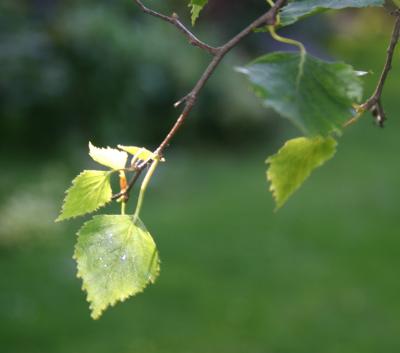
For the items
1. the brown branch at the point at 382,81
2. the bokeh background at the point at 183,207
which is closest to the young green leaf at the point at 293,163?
the brown branch at the point at 382,81

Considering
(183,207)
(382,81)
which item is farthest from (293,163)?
(183,207)

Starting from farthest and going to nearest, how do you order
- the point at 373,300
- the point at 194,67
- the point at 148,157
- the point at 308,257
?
the point at 194,67, the point at 308,257, the point at 373,300, the point at 148,157

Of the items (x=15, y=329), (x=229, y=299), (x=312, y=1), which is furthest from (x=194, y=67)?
(x=312, y=1)

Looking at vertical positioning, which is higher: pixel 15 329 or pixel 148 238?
pixel 148 238

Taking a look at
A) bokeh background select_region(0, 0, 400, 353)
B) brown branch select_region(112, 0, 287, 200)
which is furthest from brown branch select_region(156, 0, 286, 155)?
bokeh background select_region(0, 0, 400, 353)

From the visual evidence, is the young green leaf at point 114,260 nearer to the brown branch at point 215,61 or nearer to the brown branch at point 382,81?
the brown branch at point 215,61

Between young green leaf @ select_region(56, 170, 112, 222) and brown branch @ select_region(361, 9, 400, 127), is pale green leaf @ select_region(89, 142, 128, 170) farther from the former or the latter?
brown branch @ select_region(361, 9, 400, 127)

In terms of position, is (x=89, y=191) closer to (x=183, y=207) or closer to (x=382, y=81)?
(x=382, y=81)

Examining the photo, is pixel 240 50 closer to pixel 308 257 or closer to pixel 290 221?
pixel 290 221
